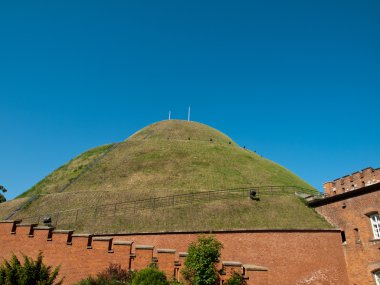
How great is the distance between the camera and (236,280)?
52.0ft

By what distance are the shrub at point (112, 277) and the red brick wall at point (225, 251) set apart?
444 millimetres

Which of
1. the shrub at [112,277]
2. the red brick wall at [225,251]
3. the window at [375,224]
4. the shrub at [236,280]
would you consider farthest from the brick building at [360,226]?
the shrub at [112,277]

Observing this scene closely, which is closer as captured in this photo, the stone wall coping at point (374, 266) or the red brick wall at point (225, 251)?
the red brick wall at point (225, 251)

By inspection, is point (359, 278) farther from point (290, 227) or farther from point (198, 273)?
point (198, 273)

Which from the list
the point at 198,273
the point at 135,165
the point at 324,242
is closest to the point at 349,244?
the point at 324,242

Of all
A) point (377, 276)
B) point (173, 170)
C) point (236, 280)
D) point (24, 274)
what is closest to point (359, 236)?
point (377, 276)

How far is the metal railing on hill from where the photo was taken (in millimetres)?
27156

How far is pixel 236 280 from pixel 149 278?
14.3 ft

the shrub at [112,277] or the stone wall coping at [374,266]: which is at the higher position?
the stone wall coping at [374,266]

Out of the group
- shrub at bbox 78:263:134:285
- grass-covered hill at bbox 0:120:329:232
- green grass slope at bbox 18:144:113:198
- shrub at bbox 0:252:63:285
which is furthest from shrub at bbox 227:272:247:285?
green grass slope at bbox 18:144:113:198

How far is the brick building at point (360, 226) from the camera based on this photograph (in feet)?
67.4

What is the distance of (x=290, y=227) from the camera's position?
22.8 meters

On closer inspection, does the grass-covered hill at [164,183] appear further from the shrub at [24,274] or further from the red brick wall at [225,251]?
the shrub at [24,274]

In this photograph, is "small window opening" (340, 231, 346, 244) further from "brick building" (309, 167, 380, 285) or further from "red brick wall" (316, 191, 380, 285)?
"red brick wall" (316, 191, 380, 285)
